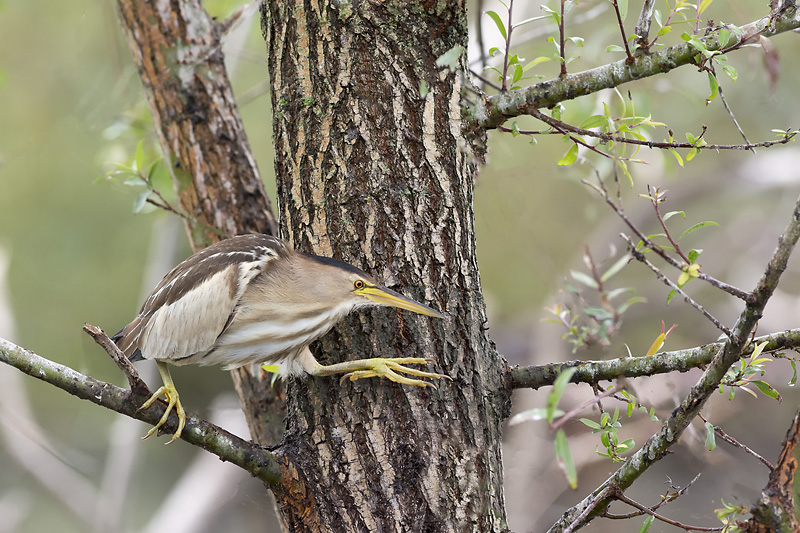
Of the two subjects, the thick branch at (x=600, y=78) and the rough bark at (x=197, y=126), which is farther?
the rough bark at (x=197, y=126)

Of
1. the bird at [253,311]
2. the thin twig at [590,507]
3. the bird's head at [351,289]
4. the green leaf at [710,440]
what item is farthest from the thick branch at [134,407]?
the green leaf at [710,440]

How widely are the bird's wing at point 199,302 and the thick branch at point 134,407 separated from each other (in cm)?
17

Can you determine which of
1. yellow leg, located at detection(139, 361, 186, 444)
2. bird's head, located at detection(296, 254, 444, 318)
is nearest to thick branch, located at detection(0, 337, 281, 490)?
yellow leg, located at detection(139, 361, 186, 444)

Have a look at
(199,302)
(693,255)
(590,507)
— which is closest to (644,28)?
(693,255)

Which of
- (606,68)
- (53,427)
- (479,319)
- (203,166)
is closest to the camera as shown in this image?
(606,68)

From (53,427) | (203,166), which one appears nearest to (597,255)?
(203,166)

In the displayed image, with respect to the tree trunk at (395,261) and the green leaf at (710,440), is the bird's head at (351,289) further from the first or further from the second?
the green leaf at (710,440)

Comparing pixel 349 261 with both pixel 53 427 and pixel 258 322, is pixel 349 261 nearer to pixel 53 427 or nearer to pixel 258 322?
pixel 258 322

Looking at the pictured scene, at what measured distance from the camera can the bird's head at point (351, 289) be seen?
4.33ft

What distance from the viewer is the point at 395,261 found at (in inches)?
54.3

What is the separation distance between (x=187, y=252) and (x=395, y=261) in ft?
9.88

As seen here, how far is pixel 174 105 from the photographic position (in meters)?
2.11

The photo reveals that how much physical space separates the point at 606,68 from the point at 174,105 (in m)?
1.31

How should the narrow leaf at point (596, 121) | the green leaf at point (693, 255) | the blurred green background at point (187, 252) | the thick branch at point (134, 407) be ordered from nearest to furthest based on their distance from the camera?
the green leaf at point (693, 255) < the thick branch at point (134, 407) < the narrow leaf at point (596, 121) < the blurred green background at point (187, 252)
